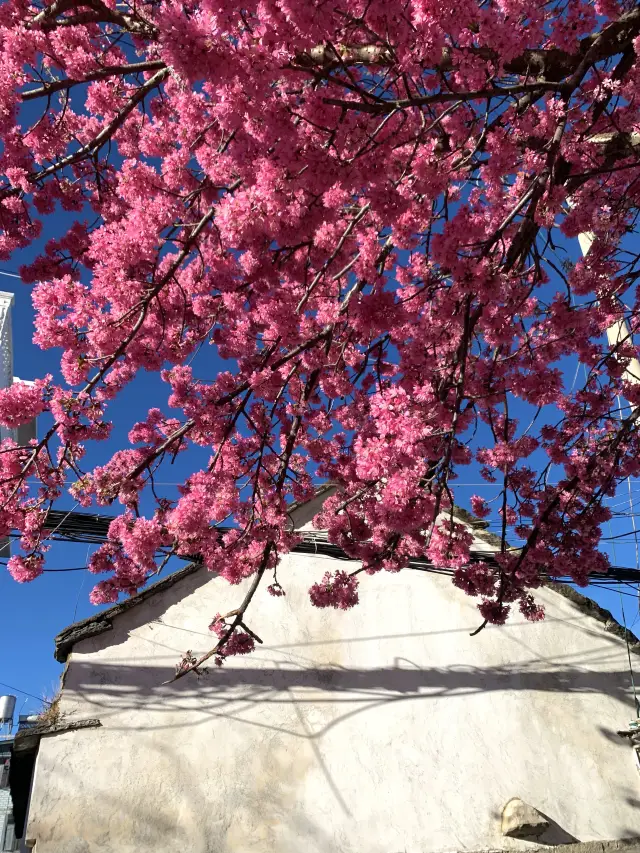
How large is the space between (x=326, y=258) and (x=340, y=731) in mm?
4776

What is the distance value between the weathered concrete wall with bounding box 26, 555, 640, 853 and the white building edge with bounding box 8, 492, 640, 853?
0.02 m

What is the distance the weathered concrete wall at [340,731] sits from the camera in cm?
605

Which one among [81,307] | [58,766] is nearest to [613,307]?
[81,307]

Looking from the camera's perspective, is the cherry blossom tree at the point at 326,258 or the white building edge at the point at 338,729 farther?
the white building edge at the point at 338,729

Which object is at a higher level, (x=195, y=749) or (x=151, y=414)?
(x=151, y=414)

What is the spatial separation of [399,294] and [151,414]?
234cm

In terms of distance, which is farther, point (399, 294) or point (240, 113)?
point (399, 294)

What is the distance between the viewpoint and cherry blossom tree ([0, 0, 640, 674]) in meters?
3.43

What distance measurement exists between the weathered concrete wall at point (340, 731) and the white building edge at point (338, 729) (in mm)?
15

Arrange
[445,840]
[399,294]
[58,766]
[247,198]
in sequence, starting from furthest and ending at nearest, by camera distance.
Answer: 1. [445,840]
2. [58,766]
3. [399,294]
4. [247,198]

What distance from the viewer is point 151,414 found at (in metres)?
5.80

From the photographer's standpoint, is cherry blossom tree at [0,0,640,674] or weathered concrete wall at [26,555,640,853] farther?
weathered concrete wall at [26,555,640,853]

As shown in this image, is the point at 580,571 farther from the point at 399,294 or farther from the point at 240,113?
the point at 240,113

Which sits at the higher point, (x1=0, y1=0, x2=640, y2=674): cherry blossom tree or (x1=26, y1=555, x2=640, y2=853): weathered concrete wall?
(x1=0, y1=0, x2=640, y2=674): cherry blossom tree
